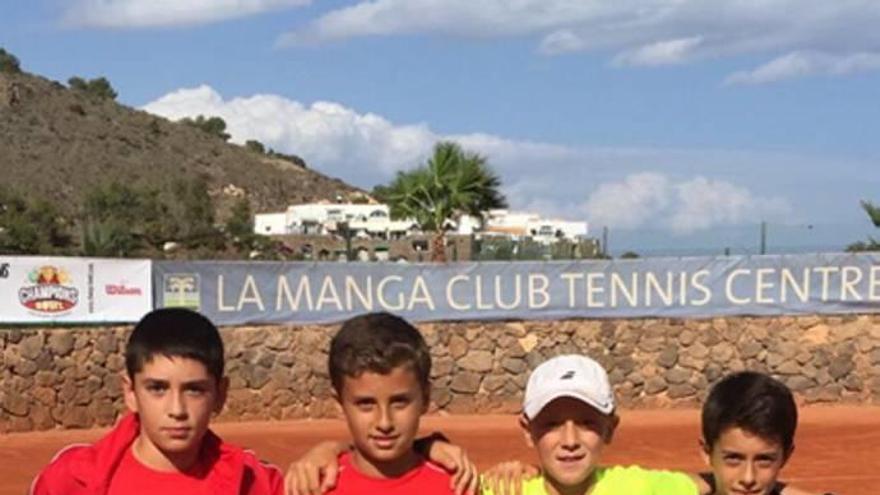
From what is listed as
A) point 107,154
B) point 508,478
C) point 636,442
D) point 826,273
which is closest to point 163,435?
point 508,478

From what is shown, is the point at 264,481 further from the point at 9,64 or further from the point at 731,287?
the point at 9,64

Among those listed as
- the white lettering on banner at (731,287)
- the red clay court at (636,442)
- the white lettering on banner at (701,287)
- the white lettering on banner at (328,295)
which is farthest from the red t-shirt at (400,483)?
the white lettering on banner at (731,287)

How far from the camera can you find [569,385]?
3.95 meters

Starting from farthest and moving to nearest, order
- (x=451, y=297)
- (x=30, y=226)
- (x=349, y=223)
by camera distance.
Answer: (x=349, y=223) → (x=30, y=226) → (x=451, y=297)

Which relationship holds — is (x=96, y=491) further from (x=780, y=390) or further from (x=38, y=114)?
(x=38, y=114)

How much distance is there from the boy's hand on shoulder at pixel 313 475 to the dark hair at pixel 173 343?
1.06 feet

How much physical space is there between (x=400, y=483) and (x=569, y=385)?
51cm

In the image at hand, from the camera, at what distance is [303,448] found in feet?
56.1

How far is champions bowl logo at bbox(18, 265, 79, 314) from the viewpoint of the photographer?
18906 millimetres

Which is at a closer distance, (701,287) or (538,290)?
(538,290)

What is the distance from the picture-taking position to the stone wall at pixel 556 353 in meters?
20.0

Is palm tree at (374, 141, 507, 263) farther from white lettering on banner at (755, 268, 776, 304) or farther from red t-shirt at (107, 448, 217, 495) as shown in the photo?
red t-shirt at (107, 448, 217, 495)

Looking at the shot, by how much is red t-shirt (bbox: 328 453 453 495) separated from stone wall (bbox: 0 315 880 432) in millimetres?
15705

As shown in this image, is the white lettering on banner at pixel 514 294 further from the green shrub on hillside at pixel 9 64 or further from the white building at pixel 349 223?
the green shrub on hillside at pixel 9 64
